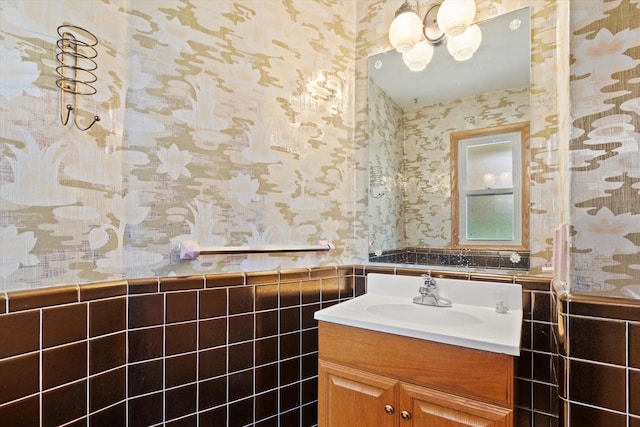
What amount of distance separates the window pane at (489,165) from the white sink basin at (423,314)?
0.59m

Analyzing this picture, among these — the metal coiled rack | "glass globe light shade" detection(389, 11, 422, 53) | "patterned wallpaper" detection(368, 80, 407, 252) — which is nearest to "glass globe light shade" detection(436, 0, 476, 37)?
"glass globe light shade" detection(389, 11, 422, 53)

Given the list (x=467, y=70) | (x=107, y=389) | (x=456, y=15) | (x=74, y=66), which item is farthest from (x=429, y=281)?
(x=74, y=66)

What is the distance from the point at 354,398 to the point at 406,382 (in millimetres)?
215

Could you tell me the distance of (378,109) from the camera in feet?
5.78

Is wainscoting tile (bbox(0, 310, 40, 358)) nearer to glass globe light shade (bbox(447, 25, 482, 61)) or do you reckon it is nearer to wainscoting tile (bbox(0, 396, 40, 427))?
wainscoting tile (bbox(0, 396, 40, 427))

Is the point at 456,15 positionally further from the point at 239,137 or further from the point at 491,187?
the point at 239,137

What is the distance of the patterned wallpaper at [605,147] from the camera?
0.76 m

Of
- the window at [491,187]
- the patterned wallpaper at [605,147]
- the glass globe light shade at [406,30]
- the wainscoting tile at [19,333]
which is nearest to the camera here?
the patterned wallpaper at [605,147]

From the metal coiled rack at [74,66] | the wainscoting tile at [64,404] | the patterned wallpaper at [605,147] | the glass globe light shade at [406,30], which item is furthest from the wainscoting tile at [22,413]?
the glass globe light shade at [406,30]

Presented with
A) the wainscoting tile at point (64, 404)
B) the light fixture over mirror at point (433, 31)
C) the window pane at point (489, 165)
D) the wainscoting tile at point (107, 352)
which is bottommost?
the wainscoting tile at point (64, 404)

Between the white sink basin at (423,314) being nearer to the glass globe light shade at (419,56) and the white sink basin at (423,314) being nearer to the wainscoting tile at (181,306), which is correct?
the wainscoting tile at (181,306)

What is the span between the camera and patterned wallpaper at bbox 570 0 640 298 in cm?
76

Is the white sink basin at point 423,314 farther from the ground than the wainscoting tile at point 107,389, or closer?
farther from the ground

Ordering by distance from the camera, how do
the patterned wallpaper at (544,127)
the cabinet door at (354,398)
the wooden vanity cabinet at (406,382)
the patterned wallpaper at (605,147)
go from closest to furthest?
the patterned wallpaper at (605,147) < the wooden vanity cabinet at (406,382) < the cabinet door at (354,398) < the patterned wallpaper at (544,127)
